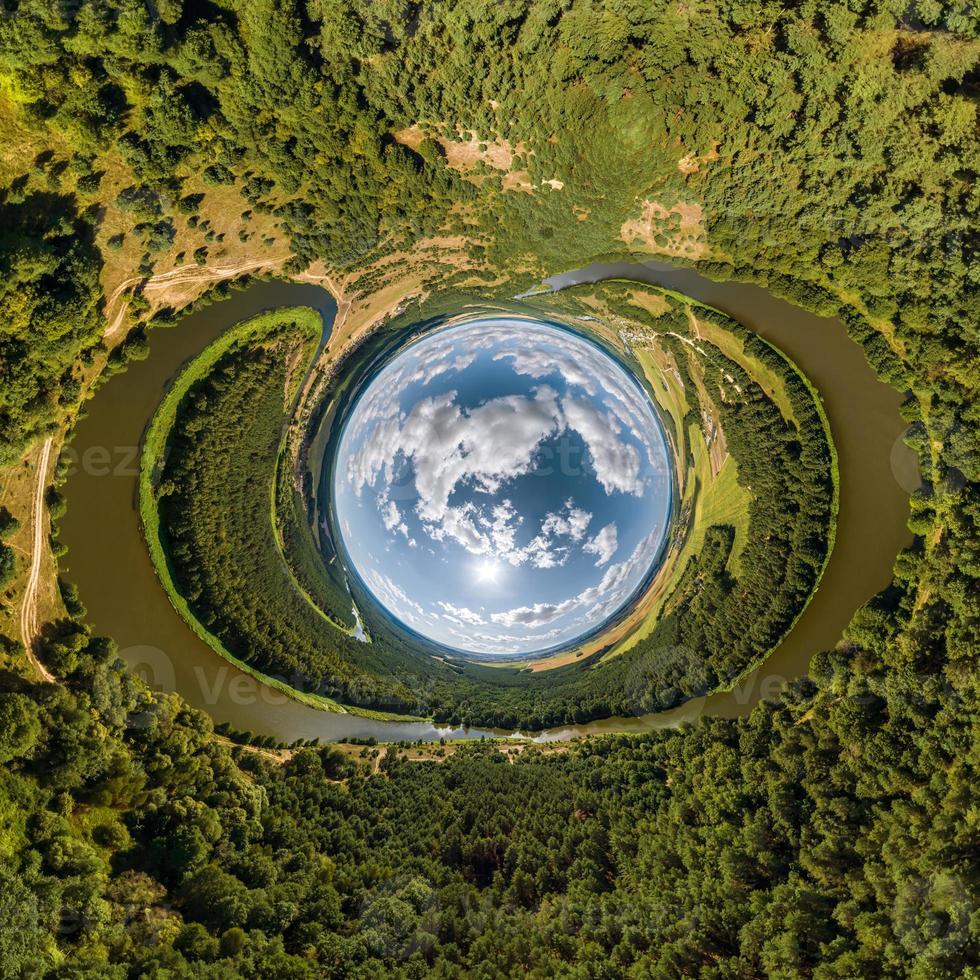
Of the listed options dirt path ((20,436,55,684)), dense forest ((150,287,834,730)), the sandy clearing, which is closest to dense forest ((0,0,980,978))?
the sandy clearing

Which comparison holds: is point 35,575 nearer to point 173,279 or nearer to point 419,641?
point 173,279

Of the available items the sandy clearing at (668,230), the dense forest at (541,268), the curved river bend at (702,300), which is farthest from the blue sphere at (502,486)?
the curved river bend at (702,300)

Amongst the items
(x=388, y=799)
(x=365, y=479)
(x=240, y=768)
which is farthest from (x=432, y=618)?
(x=240, y=768)

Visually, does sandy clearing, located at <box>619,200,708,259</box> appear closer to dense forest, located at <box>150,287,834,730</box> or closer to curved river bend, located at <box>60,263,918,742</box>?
curved river bend, located at <box>60,263,918,742</box>

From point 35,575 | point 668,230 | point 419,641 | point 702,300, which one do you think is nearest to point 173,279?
point 35,575

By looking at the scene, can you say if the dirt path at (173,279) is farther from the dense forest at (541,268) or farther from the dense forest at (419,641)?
the dense forest at (419,641)
